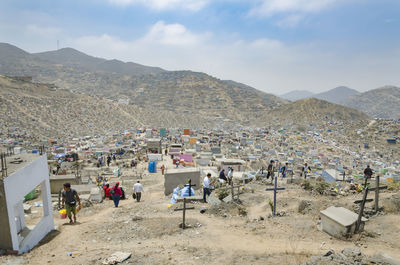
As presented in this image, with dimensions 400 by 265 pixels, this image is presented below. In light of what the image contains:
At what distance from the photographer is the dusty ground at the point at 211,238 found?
4316 millimetres

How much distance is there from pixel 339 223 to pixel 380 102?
20055cm

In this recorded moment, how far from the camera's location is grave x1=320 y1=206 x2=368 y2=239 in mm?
4789

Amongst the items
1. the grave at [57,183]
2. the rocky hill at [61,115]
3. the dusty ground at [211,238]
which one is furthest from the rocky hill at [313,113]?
the dusty ground at [211,238]

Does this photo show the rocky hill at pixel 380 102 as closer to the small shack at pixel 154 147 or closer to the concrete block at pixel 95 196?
the small shack at pixel 154 147

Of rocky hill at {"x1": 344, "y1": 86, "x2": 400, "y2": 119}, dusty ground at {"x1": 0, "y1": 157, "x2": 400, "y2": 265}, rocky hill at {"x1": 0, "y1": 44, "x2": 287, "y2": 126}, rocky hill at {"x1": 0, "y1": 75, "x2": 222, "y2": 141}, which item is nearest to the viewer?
dusty ground at {"x1": 0, "y1": 157, "x2": 400, "y2": 265}

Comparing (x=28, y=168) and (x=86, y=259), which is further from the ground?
(x=28, y=168)

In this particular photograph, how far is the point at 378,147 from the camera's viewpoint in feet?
128

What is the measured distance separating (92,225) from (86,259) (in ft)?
Answer: 7.76

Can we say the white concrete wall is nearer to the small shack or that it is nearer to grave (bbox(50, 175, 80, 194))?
grave (bbox(50, 175, 80, 194))

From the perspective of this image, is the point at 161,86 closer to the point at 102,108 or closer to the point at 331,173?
the point at 102,108

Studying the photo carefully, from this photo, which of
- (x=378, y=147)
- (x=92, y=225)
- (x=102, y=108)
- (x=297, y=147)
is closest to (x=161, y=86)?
(x=102, y=108)

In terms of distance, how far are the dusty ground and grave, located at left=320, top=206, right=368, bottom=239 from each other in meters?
0.13

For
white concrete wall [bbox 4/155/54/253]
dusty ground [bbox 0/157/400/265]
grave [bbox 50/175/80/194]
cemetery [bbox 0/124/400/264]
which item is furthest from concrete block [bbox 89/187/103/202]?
white concrete wall [bbox 4/155/54/253]

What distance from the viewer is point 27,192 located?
5.00 m
